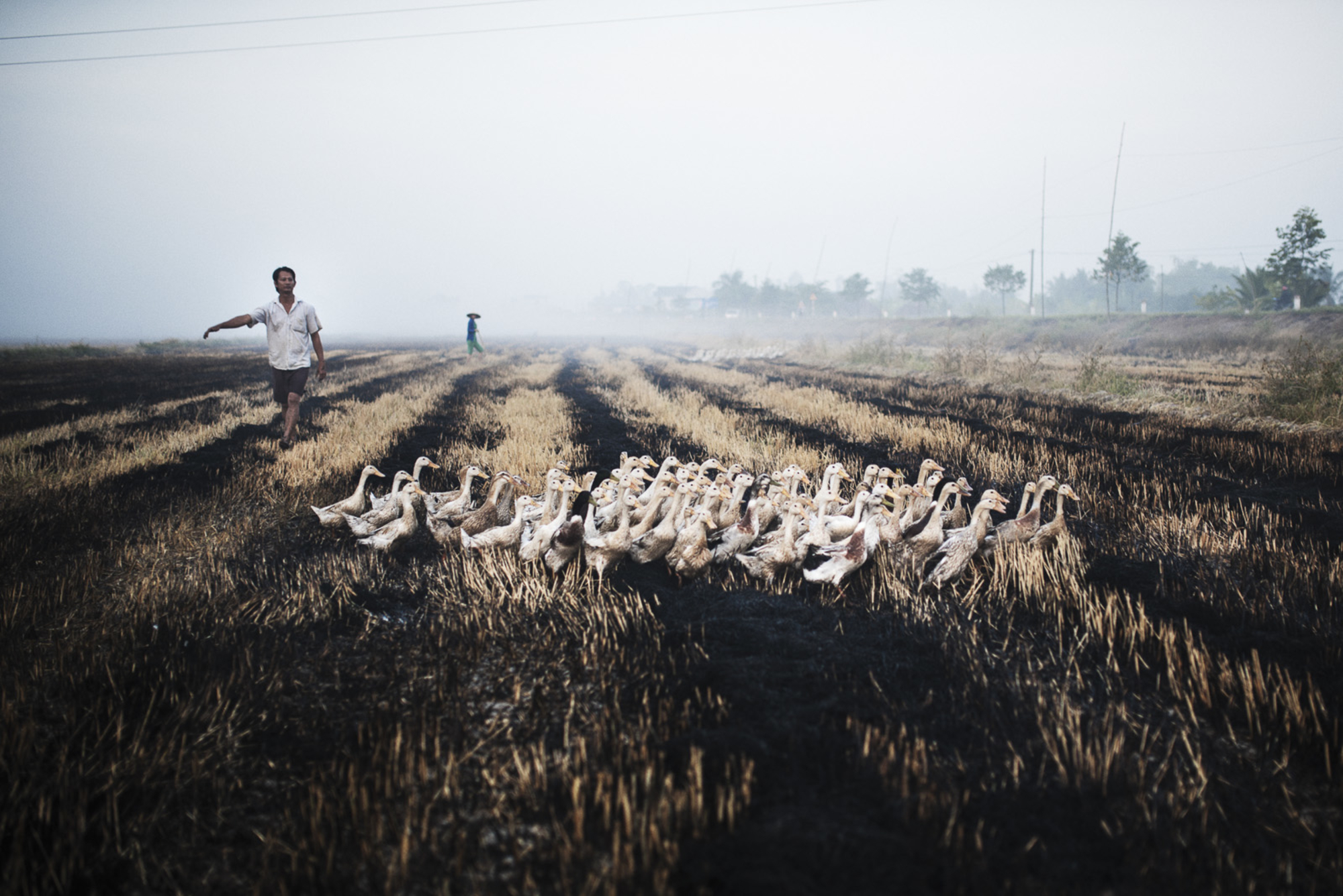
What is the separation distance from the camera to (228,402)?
45.5 ft

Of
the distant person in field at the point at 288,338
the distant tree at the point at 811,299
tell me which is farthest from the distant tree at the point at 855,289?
the distant person in field at the point at 288,338

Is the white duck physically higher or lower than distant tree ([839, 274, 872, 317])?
lower

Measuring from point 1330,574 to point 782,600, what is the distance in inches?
145

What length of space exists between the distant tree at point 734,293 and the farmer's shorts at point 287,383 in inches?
3325

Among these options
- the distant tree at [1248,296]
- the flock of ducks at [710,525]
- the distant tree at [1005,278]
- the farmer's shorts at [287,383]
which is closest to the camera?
the flock of ducks at [710,525]

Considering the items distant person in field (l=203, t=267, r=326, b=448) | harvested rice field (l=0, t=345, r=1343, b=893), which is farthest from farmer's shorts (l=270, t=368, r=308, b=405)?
harvested rice field (l=0, t=345, r=1343, b=893)

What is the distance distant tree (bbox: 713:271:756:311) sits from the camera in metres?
90.5

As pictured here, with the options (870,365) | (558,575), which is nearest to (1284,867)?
(558,575)

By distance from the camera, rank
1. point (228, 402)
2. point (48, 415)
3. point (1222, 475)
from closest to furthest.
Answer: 1. point (1222, 475)
2. point (48, 415)
3. point (228, 402)

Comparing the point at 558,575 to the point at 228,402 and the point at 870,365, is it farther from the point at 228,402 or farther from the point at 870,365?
the point at 870,365

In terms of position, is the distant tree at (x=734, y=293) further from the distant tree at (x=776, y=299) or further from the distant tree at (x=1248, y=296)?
the distant tree at (x=1248, y=296)

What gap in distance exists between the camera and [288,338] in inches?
321

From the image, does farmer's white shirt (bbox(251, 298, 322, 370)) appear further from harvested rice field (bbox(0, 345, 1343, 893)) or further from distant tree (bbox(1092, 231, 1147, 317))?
distant tree (bbox(1092, 231, 1147, 317))

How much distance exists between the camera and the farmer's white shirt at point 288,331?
8.08 metres
